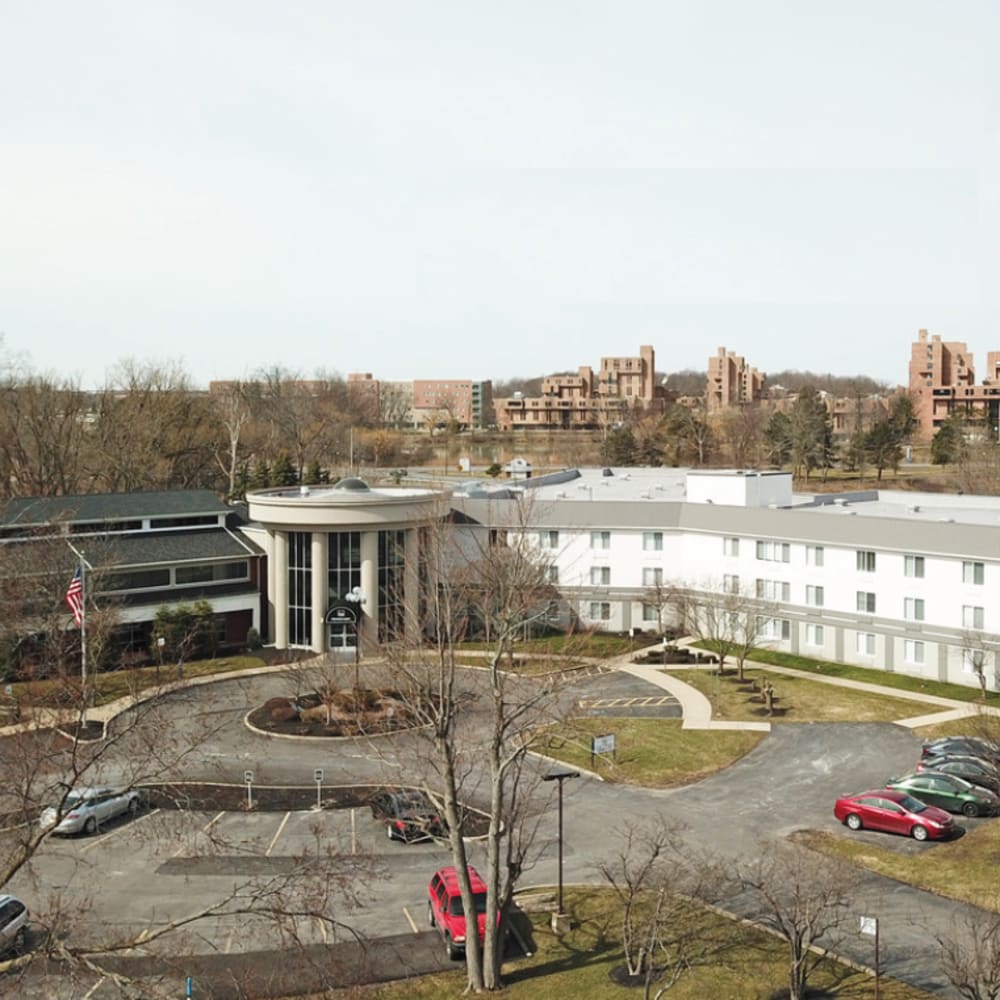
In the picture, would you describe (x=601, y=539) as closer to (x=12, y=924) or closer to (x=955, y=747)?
(x=955, y=747)

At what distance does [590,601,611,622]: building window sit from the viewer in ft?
195

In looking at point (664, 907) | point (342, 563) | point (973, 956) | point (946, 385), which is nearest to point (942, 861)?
point (973, 956)

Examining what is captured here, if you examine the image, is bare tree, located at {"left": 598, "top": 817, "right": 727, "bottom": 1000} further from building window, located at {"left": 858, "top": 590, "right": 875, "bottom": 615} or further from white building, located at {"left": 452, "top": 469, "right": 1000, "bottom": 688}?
building window, located at {"left": 858, "top": 590, "right": 875, "bottom": 615}

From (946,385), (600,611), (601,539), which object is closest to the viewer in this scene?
(600,611)

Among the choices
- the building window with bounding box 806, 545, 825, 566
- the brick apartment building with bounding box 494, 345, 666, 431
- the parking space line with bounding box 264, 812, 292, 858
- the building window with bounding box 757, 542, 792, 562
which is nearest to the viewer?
the parking space line with bounding box 264, 812, 292, 858

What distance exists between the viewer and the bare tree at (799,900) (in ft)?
66.6

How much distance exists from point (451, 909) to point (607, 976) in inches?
158

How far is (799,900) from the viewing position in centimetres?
2077

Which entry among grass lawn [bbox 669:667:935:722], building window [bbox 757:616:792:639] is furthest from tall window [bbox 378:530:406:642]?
building window [bbox 757:616:792:639]

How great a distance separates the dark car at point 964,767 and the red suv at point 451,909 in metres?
17.5

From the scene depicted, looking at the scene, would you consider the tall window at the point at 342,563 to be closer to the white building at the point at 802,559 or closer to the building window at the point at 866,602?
the white building at the point at 802,559

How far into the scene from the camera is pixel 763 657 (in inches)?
2109

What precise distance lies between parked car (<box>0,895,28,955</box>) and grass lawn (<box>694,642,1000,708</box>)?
35879 millimetres

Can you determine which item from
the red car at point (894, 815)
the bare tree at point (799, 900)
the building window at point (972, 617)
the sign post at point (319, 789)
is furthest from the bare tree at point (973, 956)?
the building window at point (972, 617)
